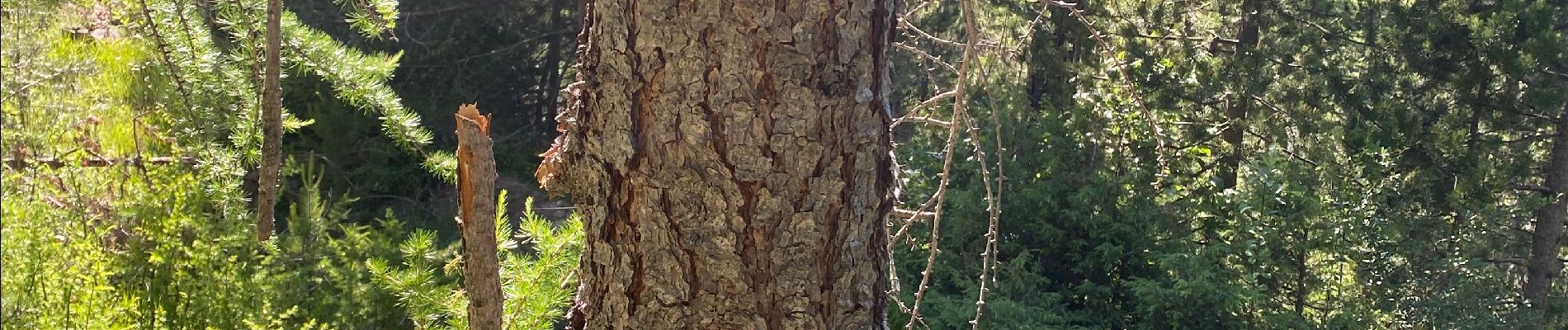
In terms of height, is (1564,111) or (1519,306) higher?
(1564,111)

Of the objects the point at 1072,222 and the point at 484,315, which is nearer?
the point at 484,315

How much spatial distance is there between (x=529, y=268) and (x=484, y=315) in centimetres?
125

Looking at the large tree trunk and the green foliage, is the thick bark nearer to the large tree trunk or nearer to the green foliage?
the green foliage

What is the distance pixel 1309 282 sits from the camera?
6.91 m

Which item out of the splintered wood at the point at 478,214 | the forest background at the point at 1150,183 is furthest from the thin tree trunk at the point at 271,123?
the forest background at the point at 1150,183

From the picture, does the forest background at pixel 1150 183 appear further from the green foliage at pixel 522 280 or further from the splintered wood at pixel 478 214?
the splintered wood at pixel 478 214

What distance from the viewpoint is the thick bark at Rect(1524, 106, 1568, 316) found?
25.2ft

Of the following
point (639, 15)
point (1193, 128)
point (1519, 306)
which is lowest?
point (1519, 306)

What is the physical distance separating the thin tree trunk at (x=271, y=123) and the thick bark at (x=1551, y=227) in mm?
8092

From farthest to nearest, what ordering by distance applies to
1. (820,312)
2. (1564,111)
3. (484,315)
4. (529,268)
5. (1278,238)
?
(1564,111) → (1278,238) → (529,268) → (484,315) → (820,312)

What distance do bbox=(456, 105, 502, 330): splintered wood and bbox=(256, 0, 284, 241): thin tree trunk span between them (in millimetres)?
315

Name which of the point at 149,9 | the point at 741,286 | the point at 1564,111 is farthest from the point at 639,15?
the point at 1564,111

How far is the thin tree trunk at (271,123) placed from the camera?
180 centimetres

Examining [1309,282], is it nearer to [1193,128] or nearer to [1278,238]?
[1278,238]
